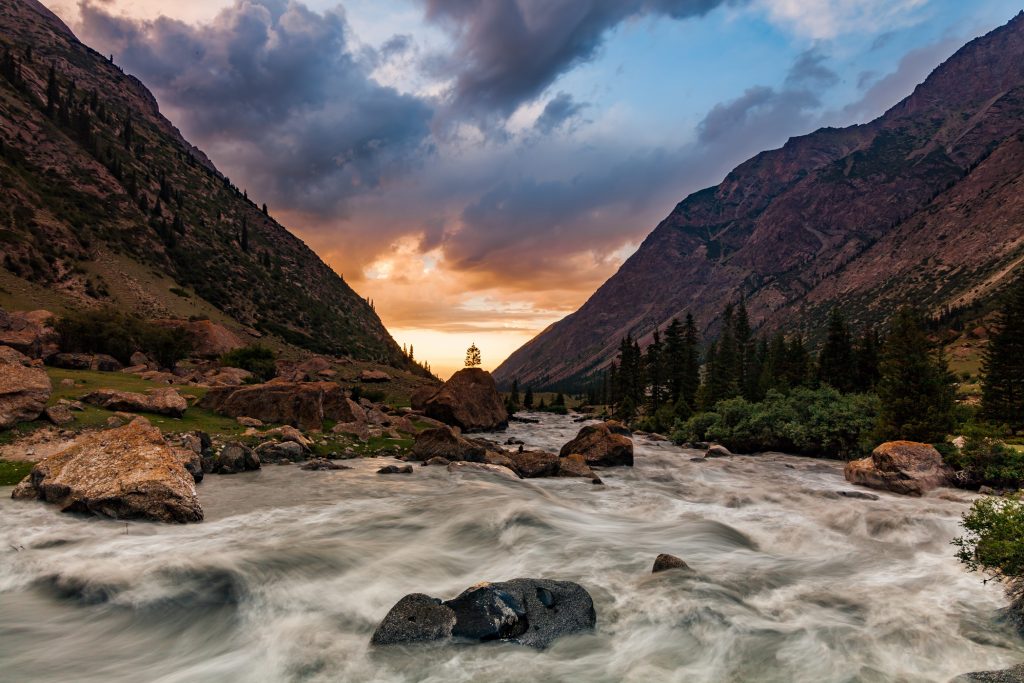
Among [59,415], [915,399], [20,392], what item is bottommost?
[915,399]

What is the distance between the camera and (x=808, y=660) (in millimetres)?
7934

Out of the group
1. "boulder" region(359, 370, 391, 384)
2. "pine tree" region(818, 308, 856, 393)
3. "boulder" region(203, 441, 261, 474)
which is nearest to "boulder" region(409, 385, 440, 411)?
"boulder" region(359, 370, 391, 384)

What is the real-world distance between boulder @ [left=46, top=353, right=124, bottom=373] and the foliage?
45739mm

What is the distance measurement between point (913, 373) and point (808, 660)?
94.9ft

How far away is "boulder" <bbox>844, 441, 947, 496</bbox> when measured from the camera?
21.0 metres

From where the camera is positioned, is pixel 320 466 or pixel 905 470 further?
pixel 320 466

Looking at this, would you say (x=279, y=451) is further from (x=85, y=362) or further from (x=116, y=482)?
(x=85, y=362)

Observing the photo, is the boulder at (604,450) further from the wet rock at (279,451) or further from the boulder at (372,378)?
the boulder at (372,378)

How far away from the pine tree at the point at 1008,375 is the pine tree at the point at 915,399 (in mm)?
14448

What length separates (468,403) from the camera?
48031mm

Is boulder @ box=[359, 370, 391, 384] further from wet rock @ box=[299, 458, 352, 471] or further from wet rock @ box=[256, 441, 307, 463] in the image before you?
wet rock @ box=[299, 458, 352, 471]

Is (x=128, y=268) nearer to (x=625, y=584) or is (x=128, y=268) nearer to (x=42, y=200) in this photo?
(x=42, y=200)

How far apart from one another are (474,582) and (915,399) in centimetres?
2999

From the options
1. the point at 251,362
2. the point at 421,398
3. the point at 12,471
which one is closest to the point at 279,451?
the point at 12,471
